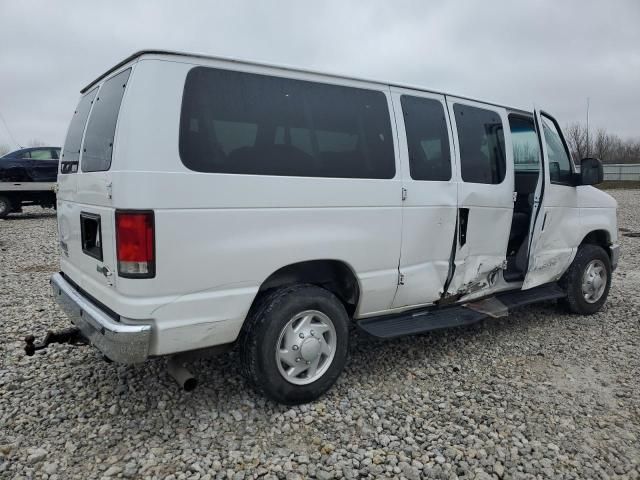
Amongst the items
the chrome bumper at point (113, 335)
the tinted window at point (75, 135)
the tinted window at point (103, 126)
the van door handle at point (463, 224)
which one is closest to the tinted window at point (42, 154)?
the tinted window at point (75, 135)

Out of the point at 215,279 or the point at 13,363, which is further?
the point at 13,363

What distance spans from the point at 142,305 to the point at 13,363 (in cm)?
209

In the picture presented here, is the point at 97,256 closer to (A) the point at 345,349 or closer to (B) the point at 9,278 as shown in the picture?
(A) the point at 345,349

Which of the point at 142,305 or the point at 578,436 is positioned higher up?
the point at 142,305

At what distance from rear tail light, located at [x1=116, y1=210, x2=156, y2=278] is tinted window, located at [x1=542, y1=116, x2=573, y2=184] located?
3.73 m

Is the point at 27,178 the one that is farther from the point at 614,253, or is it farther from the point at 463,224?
the point at 614,253

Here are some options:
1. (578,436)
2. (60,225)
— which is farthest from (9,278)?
(578,436)

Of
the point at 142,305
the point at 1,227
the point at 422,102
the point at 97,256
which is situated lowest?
the point at 1,227

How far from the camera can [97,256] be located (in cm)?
296

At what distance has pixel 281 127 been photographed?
3.09 meters

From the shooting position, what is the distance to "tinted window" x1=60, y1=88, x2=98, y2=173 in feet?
11.4

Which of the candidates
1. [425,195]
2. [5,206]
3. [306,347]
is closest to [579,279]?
[425,195]

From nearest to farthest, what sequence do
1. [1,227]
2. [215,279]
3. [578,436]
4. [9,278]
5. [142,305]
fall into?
1. [142,305]
2. [215,279]
3. [578,436]
4. [9,278]
5. [1,227]

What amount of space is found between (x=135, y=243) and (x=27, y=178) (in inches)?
517
